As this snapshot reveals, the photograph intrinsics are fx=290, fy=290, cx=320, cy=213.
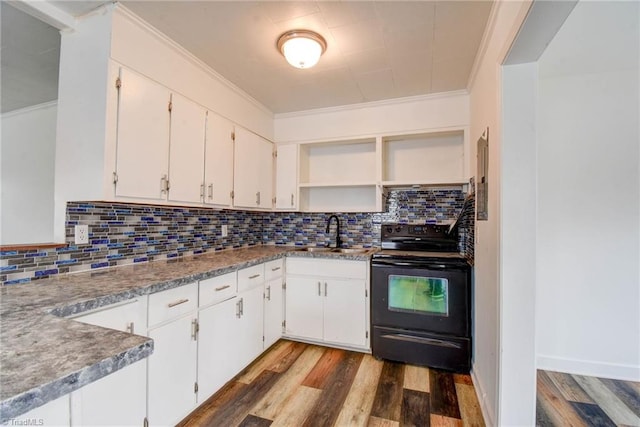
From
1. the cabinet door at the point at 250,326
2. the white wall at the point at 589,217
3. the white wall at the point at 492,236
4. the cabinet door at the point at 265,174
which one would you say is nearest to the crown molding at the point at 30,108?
the cabinet door at the point at 265,174

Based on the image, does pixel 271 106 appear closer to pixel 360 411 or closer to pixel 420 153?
pixel 420 153

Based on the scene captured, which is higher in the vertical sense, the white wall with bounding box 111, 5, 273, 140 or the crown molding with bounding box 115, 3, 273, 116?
the crown molding with bounding box 115, 3, 273, 116

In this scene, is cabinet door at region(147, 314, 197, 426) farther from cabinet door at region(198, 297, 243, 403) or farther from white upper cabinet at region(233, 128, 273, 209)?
white upper cabinet at region(233, 128, 273, 209)

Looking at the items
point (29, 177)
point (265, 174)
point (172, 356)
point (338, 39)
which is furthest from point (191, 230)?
point (338, 39)

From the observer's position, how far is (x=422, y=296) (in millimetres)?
2330

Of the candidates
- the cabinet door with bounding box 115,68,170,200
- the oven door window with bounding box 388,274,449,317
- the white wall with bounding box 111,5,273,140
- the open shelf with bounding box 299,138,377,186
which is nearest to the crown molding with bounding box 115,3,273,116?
the white wall with bounding box 111,5,273,140

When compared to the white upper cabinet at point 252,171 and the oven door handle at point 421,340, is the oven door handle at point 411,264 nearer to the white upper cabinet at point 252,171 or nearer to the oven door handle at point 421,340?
the oven door handle at point 421,340

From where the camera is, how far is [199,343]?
1.74 metres

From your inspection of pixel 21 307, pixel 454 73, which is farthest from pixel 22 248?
pixel 454 73

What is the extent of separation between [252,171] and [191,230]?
76 cm

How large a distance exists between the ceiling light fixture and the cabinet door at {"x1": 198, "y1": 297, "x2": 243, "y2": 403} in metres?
1.66

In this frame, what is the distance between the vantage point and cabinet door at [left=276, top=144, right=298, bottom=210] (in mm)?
3070

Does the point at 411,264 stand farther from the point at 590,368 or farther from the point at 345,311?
the point at 590,368

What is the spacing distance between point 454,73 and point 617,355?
246 centimetres
